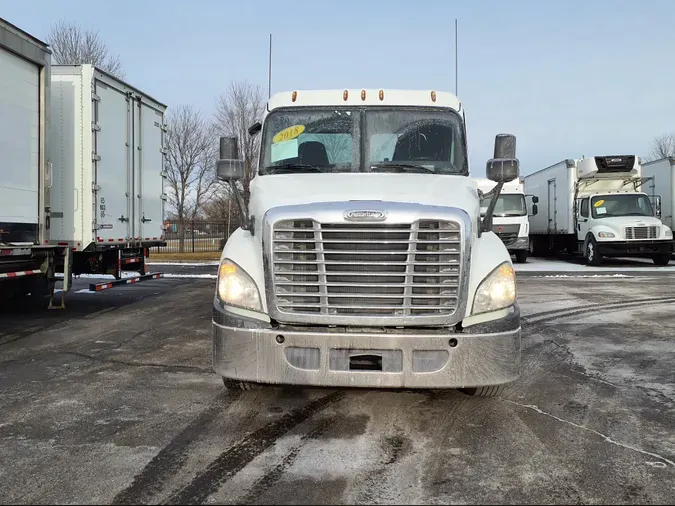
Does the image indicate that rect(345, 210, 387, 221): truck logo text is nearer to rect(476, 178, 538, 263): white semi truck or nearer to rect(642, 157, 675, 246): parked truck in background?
rect(476, 178, 538, 263): white semi truck

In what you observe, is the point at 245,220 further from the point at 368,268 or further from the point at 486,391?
the point at 486,391

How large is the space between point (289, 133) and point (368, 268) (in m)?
2.10

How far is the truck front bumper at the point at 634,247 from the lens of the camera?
1872 centimetres

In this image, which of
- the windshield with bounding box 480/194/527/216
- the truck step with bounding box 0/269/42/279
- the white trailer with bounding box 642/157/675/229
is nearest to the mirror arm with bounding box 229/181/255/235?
the truck step with bounding box 0/269/42/279

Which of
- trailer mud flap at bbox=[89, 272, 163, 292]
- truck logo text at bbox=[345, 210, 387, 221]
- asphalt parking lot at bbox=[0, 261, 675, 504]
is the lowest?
asphalt parking lot at bbox=[0, 261, 675, 504]

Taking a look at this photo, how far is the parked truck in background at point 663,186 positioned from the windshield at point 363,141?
1725 cm

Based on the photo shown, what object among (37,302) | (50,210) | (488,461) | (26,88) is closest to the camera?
(488,461)

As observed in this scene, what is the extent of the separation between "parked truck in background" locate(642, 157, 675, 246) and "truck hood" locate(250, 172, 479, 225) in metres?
17.9

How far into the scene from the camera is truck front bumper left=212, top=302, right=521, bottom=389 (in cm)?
394

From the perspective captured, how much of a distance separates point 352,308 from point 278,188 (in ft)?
4.17

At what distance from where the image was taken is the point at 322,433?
4.14 meters

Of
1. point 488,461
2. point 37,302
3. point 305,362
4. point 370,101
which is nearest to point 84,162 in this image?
point 37,302

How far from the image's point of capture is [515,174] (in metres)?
5.02

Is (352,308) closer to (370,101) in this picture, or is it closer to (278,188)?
(278,188)
